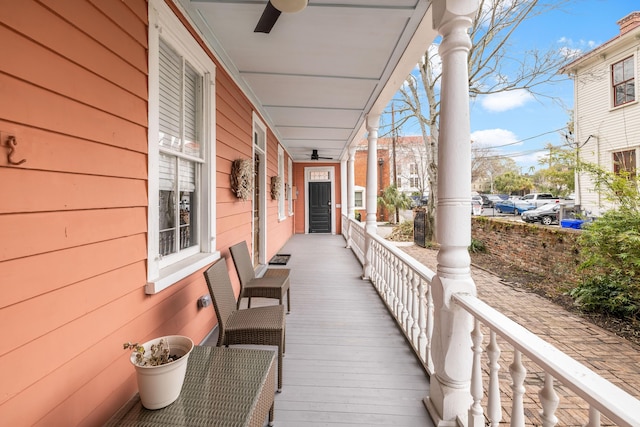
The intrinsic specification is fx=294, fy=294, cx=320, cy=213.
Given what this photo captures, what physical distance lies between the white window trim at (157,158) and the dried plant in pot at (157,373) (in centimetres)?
45

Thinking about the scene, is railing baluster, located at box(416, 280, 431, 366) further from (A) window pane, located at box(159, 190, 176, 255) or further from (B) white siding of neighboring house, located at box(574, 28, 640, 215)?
(B) white siding of neighboring house, located at box(574, 28, 640, 215)

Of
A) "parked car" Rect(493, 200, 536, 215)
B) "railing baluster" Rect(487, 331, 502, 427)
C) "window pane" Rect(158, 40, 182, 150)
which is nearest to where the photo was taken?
"railing baluster" Rect(487, 331, 502, 427)

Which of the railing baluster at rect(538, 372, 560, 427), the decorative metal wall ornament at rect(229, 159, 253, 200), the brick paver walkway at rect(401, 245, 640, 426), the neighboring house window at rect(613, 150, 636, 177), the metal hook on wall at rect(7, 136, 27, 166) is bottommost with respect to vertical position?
the brick paver walkway at rect(401, 245, 640, 426)

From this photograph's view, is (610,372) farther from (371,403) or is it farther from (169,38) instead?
(169,38)

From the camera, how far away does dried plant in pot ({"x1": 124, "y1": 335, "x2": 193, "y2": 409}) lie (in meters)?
1.17

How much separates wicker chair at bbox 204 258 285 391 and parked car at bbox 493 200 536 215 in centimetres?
2250

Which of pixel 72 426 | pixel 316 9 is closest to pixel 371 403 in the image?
pixel 72 426

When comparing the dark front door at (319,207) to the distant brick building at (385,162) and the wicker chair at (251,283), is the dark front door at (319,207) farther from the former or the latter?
the wicker chair at (251,283)

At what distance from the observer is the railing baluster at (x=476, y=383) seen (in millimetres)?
1416

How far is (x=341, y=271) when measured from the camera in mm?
5070

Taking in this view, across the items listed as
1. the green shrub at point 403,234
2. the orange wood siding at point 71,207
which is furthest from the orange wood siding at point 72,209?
the green shrub at point 403,234

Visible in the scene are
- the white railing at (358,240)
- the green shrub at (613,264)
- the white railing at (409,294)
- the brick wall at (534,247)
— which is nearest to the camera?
the white railing at (409,294)

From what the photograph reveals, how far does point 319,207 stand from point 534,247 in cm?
631

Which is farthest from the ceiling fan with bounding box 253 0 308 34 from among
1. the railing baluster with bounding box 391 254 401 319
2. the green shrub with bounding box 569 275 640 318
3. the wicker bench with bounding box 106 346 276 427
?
the green shrub with bounding box 569 275 640 318
